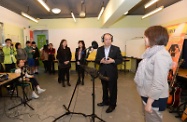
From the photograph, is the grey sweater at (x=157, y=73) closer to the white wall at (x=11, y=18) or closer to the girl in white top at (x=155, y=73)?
the girl in white top at (x=155, y=73)

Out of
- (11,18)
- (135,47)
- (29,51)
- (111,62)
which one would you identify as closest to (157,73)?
(111,62)

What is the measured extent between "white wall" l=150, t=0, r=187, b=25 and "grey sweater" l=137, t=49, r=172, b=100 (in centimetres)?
476

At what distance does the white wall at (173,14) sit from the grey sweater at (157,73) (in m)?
4.76

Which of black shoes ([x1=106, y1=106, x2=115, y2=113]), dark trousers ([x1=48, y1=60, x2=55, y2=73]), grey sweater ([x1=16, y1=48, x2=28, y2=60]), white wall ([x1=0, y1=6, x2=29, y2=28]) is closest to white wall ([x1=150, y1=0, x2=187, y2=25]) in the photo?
black shoes ([x1=106, y1=106, x2=115, y2=113])

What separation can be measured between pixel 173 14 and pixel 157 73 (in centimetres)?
550

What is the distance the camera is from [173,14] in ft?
18.6

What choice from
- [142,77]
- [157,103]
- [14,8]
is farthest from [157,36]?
[14,8]

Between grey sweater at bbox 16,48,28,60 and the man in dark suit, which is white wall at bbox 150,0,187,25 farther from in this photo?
grey sweater at bbox 16,48,28,60

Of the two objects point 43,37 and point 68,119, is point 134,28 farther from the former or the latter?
point 68,119

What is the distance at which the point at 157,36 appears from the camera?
1.30 meters

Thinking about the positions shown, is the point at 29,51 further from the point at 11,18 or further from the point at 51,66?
the point at 11,18

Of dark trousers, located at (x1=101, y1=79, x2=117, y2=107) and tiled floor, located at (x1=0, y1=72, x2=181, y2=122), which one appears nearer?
tiled floor, located at (x1=0, y1=72, x2=181, y2=122)

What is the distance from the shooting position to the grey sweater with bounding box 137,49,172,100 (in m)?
1.23

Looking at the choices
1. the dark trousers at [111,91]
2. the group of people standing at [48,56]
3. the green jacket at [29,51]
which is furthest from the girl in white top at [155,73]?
the group of people standing at [48,56]
